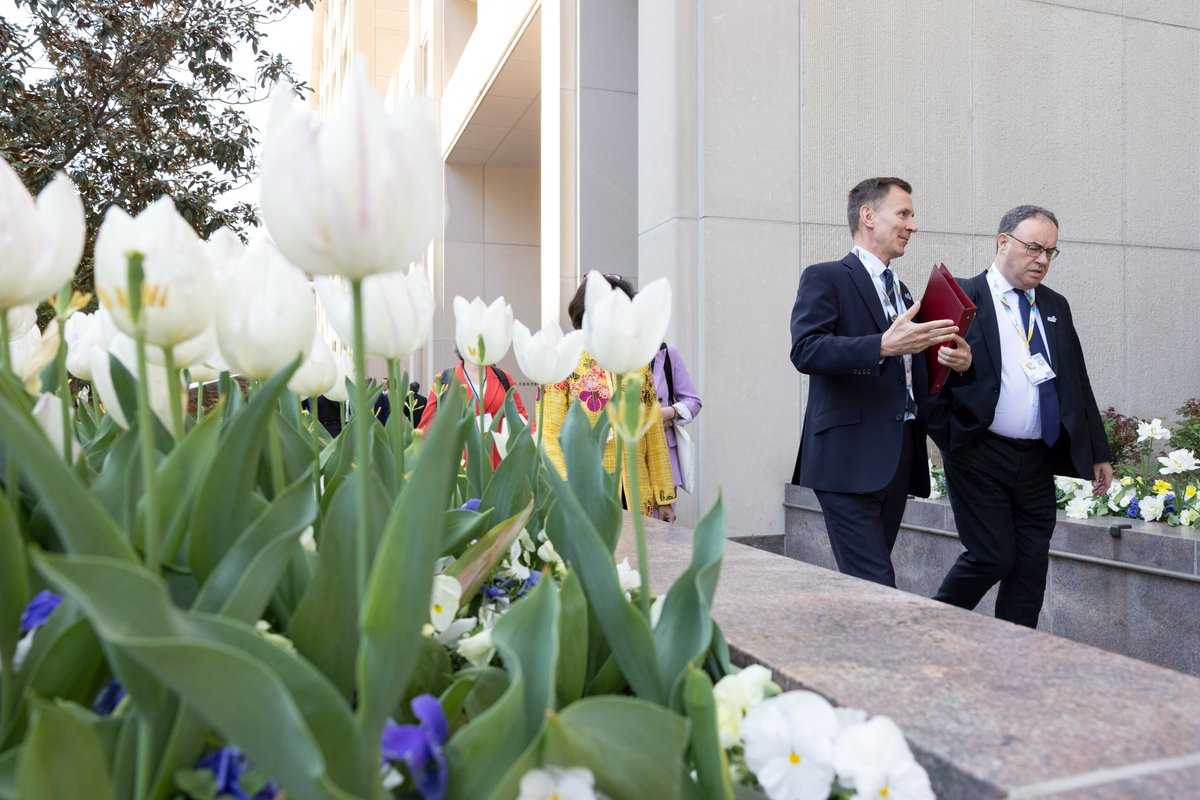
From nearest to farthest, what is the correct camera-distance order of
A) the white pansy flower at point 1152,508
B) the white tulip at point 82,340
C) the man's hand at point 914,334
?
1. the white tulip at point 82,340
2. the man's hand at point 914,334
3. the white pansy flower at point 1152,508

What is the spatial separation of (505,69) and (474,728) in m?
11.8

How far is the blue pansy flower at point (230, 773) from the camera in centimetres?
71

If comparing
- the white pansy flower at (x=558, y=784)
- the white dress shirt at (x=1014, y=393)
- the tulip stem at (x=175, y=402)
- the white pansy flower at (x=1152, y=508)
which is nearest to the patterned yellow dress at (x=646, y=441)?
the white dress shirt at (x=1014, y=393)

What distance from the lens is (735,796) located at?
34.4 inches

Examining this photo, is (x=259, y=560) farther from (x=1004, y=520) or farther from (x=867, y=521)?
(x=1004, y=520)

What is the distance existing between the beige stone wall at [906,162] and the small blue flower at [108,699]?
5.83 meters

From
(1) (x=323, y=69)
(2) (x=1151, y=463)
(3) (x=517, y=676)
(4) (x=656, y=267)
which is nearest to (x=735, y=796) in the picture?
(3) (x=517, y=676)

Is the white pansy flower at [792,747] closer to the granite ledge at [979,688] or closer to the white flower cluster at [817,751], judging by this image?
the white flower cluster at [817,751]

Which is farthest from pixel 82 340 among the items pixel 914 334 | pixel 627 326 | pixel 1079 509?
pixel 1079 509

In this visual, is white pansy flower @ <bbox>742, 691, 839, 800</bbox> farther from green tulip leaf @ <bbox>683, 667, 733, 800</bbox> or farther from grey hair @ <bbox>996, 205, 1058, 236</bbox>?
grey hair @ <bbox>996, 205, 1058, 236</bbox>

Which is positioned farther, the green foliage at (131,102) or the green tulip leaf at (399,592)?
the green foliage at (131,102)

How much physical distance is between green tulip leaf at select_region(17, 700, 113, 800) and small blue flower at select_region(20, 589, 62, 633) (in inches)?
7.6

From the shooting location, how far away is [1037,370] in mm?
3984

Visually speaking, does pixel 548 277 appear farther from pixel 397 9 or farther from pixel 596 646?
pixel 397 9
